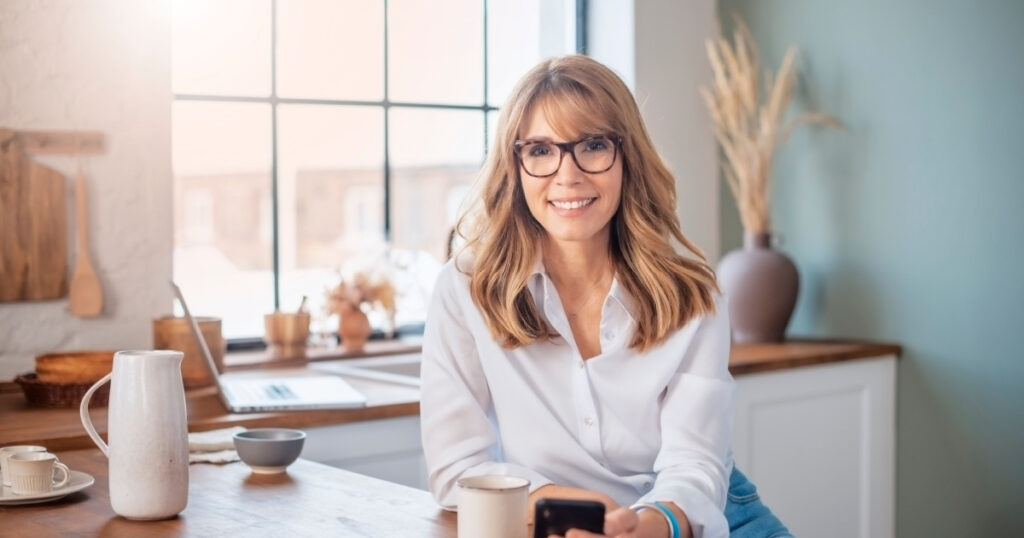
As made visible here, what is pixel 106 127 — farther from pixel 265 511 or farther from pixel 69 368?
pixel 265 511

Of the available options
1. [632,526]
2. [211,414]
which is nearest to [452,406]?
[632,526]

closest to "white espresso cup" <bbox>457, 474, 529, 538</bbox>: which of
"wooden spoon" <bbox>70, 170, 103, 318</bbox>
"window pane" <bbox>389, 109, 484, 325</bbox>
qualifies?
"wooden spoon" <bbox>70, 170, 103, 318</bbox>

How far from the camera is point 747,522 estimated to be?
2123 mm

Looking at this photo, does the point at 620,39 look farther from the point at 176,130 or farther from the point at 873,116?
the point at 176,130

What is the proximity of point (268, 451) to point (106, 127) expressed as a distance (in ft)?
4.66

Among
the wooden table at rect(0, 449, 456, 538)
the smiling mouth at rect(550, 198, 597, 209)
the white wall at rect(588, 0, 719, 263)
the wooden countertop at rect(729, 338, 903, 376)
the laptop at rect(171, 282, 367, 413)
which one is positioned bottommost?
the wooden countertop at rect(729, 338, 903, 376)

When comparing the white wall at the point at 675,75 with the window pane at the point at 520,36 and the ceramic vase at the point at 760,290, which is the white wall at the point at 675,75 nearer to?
the window pane at the point at 520,36

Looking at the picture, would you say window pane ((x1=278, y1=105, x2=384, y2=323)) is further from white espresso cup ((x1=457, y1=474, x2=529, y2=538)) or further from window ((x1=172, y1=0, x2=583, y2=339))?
white espresso cup ((x1=457, y1=474, x2=529, y2=538))

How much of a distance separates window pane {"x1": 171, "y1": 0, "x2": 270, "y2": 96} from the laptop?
0.94 metres

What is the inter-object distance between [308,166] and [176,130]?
0.43m

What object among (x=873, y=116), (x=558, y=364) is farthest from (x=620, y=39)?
(x=558, y=364)

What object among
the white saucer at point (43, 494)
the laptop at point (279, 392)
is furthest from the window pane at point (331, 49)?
the white saucer at point (43, 494)

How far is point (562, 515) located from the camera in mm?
1500

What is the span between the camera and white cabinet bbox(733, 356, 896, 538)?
3686mm
